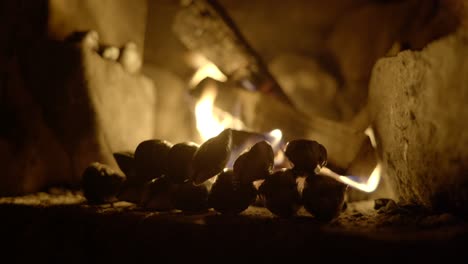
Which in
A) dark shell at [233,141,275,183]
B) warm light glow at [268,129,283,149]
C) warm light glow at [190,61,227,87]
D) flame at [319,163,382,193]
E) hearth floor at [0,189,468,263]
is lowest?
hearth floor at [0,189,468,263]

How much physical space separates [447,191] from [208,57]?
1.55 metres

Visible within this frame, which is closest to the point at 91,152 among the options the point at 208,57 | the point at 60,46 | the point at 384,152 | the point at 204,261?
the point at 60,46

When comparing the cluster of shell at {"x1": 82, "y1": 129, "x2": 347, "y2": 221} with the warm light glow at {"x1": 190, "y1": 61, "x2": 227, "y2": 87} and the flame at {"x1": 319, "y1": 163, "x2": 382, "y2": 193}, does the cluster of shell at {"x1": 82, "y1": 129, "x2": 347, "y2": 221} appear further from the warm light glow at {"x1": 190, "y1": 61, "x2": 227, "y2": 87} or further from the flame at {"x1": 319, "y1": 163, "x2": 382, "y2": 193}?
the warm light glow at {"x1": 190, "y1": 61, "x2": 227, "y2": 87}

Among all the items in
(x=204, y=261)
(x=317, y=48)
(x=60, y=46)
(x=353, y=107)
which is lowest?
(x=204, y=261)

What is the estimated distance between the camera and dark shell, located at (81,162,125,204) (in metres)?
1.62

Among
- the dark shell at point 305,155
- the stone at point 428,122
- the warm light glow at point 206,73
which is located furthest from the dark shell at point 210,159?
the warm light glow at point 206,73

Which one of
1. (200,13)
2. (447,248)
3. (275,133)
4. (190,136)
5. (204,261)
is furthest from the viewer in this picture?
(190,136)

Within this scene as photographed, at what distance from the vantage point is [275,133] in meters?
1.91

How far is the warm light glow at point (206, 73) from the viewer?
2.54 meters

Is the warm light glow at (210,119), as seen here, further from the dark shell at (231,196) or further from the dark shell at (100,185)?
the dark shell at (231,196)

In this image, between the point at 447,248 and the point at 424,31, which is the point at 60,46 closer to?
the point at 424,31

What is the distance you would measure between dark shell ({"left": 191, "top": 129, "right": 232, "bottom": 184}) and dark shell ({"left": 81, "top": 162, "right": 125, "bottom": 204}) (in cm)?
41

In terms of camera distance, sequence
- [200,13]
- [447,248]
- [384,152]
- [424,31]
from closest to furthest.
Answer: [447,248] → [424,31] → [384,152] → [200,13]

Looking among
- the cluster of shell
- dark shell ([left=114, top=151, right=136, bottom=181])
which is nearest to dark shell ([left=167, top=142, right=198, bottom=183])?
the cluster of shell
